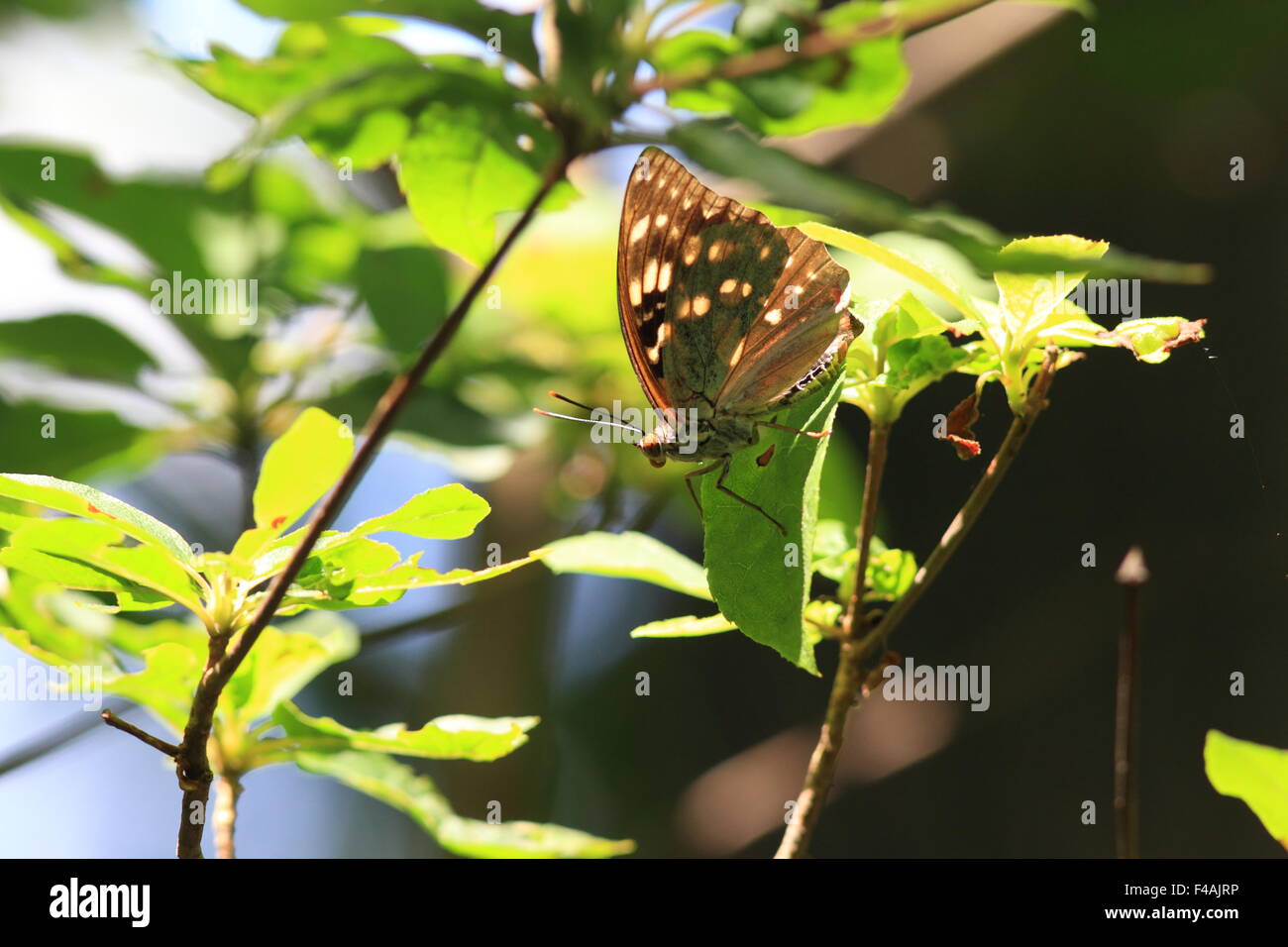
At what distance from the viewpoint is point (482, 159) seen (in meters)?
0.89

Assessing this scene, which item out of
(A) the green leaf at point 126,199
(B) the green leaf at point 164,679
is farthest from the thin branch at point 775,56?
(A) the green leaf at point 126,199

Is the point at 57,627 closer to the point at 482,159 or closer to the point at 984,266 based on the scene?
the point at 482,159

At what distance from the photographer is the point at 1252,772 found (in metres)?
0.78

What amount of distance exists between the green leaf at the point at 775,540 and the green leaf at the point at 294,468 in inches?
11.0

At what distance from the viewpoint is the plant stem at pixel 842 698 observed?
0.75m

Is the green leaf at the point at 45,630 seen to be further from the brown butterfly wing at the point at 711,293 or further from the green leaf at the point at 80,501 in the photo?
the brown butterfly wing at the point at 711,293

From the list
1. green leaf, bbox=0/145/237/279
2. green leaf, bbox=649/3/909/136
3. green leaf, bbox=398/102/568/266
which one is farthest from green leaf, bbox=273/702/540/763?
green leaf, bbox=0/145/237/279

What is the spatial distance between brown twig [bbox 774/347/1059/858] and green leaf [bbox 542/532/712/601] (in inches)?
4.9

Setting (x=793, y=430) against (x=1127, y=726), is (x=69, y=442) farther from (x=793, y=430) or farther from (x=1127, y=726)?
(x=1127, y=726)

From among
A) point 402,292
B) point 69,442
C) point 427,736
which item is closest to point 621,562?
point 427,736

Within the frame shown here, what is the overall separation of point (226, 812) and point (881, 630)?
531 mm

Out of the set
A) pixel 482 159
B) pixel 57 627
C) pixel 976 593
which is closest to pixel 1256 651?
pixel 976 593

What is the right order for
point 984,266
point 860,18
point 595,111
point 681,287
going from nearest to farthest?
point 984,266, point 595,111, point 860,18, point 681,287
